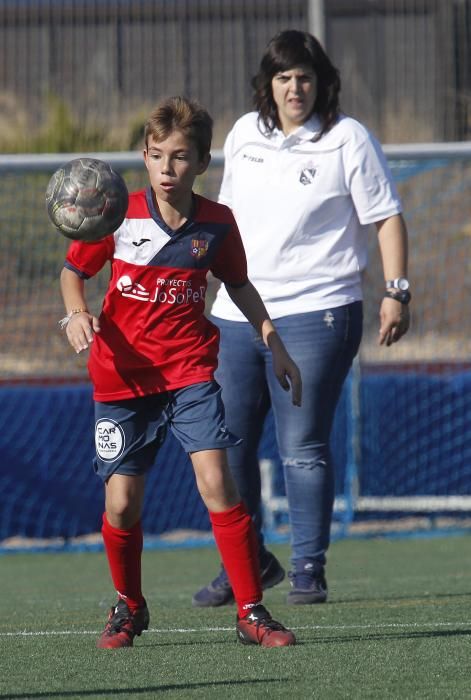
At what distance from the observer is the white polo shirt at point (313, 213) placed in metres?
5.42

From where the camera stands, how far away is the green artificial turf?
352 cm

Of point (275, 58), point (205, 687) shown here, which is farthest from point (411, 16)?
point (205, 687)

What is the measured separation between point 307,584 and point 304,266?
1135 mm

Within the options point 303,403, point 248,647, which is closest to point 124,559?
point 248,647

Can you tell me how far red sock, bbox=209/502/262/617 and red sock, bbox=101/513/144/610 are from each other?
0.28 meters

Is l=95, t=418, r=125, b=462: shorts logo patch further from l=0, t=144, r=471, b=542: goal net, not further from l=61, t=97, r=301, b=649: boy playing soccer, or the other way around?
l=0, t=144, r=471, b=542: goal net

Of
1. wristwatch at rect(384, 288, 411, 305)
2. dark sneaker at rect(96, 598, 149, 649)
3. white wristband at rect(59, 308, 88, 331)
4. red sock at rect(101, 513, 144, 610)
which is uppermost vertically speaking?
wristwatch at rect(384, 288, 411, 305)

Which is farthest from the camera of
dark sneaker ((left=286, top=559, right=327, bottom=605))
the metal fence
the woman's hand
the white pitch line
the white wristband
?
the metal fence

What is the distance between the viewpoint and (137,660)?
13.1 ft

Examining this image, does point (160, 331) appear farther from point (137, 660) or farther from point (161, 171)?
point (137, 660)

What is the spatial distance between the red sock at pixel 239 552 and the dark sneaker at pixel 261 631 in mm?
45

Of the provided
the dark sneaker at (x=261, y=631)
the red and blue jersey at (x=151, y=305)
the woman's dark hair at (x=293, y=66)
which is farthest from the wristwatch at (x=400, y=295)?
the dark sneaker at (x=261, y=631)

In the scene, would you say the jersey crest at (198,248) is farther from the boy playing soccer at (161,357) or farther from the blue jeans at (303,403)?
the blue jeans at (303,403)

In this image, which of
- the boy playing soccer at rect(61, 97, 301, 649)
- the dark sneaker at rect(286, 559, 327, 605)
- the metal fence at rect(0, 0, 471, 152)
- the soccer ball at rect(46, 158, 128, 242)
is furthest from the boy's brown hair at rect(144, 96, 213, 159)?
the metal fence at rect(0, 0, 471, 152)
